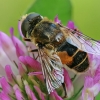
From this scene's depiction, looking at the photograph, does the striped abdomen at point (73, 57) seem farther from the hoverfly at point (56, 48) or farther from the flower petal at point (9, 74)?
the flower petal at point (9, 74)

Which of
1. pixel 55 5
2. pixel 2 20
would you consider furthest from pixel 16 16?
pixel 55 5

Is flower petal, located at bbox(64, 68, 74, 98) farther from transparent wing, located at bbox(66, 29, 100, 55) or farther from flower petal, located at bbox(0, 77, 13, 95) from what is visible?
flower petal, located at bbox(0, 77, 13, 95)

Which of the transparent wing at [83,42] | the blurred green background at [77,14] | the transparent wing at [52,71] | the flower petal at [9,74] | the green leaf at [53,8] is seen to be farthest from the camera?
the blurred green background at [77,14]

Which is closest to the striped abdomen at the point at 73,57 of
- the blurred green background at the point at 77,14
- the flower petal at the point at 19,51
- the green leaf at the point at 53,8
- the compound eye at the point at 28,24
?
the compound eye at the point at 28,24

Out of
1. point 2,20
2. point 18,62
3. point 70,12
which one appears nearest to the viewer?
point 18,62

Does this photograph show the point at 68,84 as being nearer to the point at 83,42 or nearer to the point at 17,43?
the point at 83,42

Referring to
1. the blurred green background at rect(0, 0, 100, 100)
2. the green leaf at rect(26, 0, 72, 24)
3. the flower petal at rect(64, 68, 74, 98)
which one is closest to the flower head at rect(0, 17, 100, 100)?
the flower petal at rect(64, 68, 74, 98)

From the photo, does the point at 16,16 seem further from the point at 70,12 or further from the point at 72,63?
the point at 72,63
